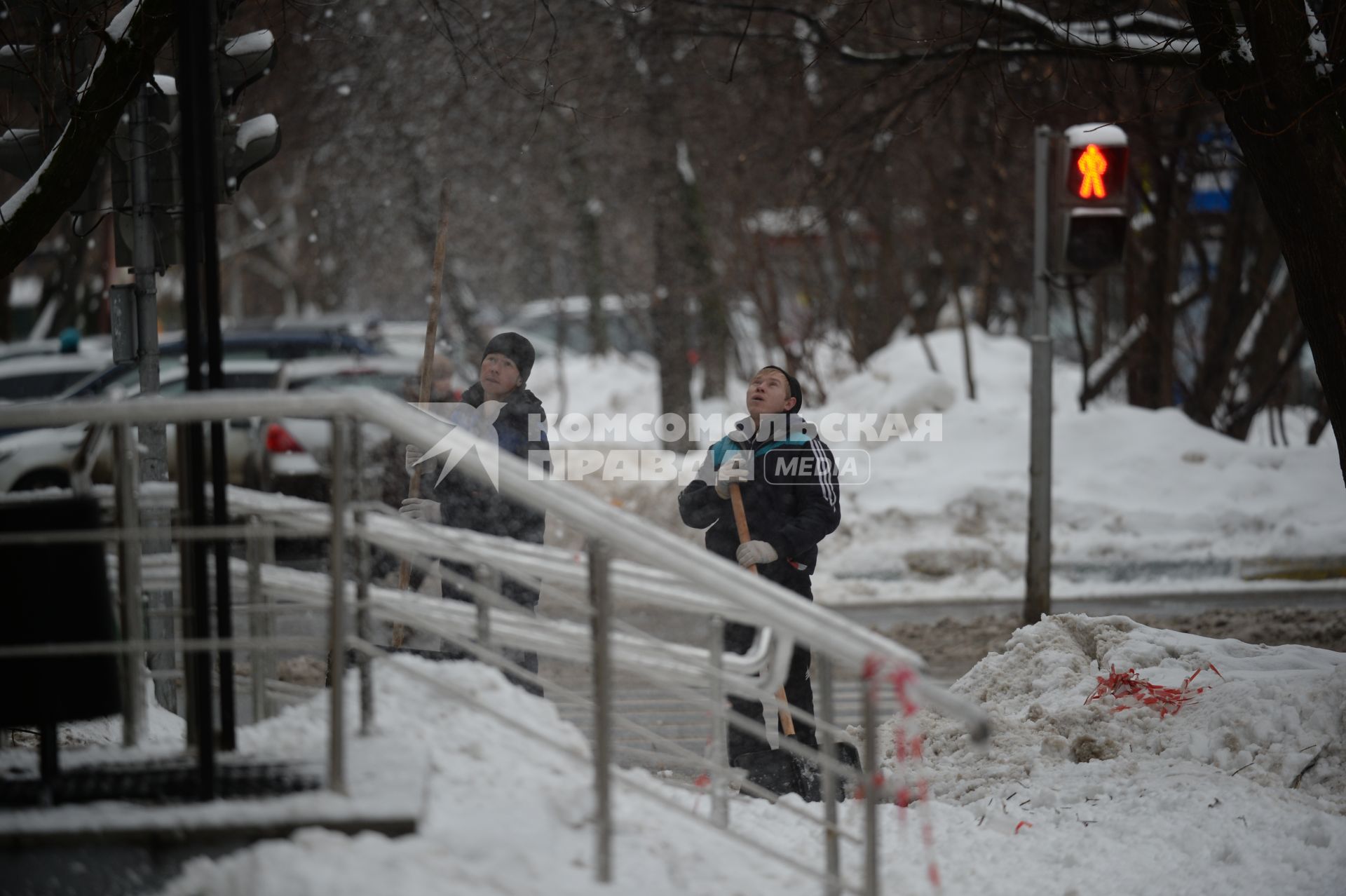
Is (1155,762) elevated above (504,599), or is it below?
below

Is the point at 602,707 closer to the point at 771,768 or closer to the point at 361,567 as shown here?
the point at 361,567

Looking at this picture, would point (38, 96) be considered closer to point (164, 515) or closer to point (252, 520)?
point (164, 515)

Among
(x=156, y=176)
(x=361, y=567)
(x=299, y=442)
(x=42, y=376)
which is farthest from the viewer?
(x=42, y=376)

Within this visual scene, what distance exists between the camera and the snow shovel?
543cm

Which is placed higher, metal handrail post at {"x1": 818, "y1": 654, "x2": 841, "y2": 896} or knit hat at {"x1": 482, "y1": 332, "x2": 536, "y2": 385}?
knit hat at {"x1": 482, "y1": 332, "x2": 536, "y2": 385}

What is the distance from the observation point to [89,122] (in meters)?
5.75

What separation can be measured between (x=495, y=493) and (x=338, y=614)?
2738 millimetres

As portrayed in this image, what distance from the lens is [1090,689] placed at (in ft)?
19.1

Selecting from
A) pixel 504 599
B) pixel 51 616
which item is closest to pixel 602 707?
pixel 504 599

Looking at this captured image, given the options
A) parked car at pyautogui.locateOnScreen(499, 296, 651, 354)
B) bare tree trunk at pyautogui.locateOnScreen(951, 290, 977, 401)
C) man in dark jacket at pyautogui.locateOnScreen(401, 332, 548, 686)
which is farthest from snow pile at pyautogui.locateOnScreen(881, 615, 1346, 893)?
parked car at pyautogui.locateOnScreen(499, 296, 651, 354)

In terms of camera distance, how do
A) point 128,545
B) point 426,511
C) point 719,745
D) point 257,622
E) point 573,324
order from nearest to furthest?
point 128,545 → point 257,622 → point 719,745 → point 426,511 → point 573,324

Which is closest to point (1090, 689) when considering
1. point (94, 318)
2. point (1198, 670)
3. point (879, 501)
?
point (1198, 670)

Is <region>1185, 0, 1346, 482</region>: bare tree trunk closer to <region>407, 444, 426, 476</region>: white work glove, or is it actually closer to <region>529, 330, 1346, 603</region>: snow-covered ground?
<region>407, 444, 426, 476</region>: white work glove

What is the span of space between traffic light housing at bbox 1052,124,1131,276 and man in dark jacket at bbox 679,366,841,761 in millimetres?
3480
